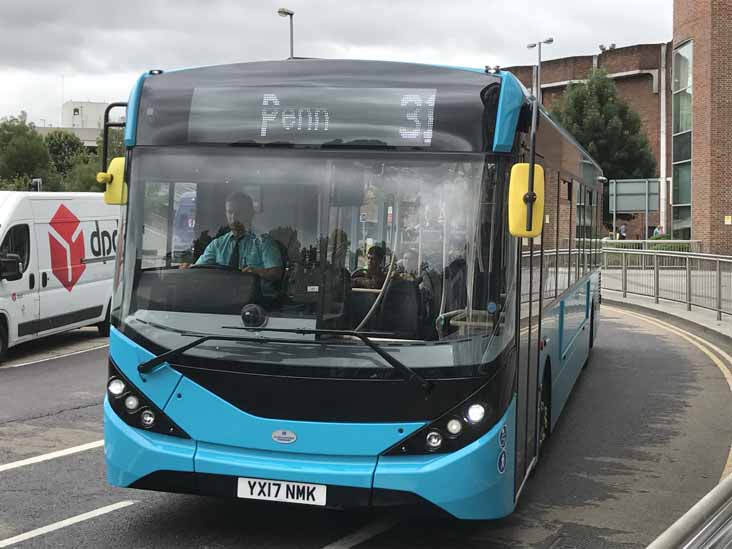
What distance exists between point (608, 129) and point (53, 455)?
46.9 meters

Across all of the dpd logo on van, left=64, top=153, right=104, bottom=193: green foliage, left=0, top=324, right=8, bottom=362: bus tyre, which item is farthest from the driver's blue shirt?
left=64, top=153, right=104, bottom=193: green foliage

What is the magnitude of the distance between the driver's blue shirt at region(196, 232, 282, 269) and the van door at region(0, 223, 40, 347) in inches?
341

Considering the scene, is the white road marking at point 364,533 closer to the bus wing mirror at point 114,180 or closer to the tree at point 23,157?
the bus wing mirror at point 114,180

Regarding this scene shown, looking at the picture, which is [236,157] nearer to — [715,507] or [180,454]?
[180,454]

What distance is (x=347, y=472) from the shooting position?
17.1ft

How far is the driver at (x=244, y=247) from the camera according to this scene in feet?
18.4

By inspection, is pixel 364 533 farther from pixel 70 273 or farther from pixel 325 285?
pixel 70 273

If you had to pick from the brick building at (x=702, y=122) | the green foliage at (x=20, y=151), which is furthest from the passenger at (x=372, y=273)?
the green foliage at (x=20, y=151)

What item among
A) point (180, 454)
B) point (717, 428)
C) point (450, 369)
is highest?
point (450, 369)

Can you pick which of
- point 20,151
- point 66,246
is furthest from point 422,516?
point 20,151

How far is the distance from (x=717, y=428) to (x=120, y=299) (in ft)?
19.9

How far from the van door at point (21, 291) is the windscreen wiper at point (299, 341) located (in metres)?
8.75

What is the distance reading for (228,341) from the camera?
5516mm

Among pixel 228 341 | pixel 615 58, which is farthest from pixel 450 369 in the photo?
pixel 615 58
